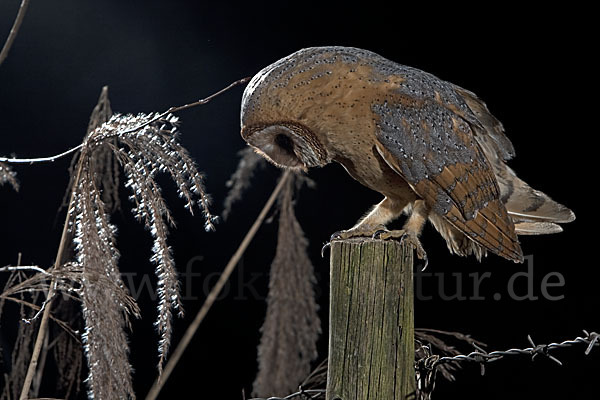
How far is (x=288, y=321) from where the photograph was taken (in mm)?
2361

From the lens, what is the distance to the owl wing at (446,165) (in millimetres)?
Result: 1505

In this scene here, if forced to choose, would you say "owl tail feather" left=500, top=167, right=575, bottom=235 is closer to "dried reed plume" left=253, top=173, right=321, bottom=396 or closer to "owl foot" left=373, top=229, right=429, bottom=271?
"owl foot" left=373, top=229, right=429, bottom=271

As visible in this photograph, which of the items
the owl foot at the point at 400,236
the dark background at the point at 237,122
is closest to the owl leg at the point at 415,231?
the owl foot at the point at 400,236

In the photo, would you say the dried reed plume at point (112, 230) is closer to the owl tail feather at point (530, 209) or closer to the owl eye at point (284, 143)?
the owl eye at point (284, 143)

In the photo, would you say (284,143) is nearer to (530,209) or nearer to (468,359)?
(468,359)

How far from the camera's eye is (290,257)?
241 centimetres

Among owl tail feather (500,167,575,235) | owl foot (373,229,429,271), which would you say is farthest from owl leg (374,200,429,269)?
owl tail feather (500,167,575,235)

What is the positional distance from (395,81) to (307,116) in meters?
0.22

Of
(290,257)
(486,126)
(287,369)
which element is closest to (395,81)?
(486,126)

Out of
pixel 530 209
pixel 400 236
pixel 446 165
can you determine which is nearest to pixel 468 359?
pixel 400 236

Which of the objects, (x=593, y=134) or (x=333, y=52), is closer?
(x=333, y=52)

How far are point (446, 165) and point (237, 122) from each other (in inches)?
51.5

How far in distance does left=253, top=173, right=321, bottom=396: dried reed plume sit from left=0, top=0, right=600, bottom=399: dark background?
0.38 m

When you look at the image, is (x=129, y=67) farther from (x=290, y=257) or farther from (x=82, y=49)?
(x=290, y=257)
